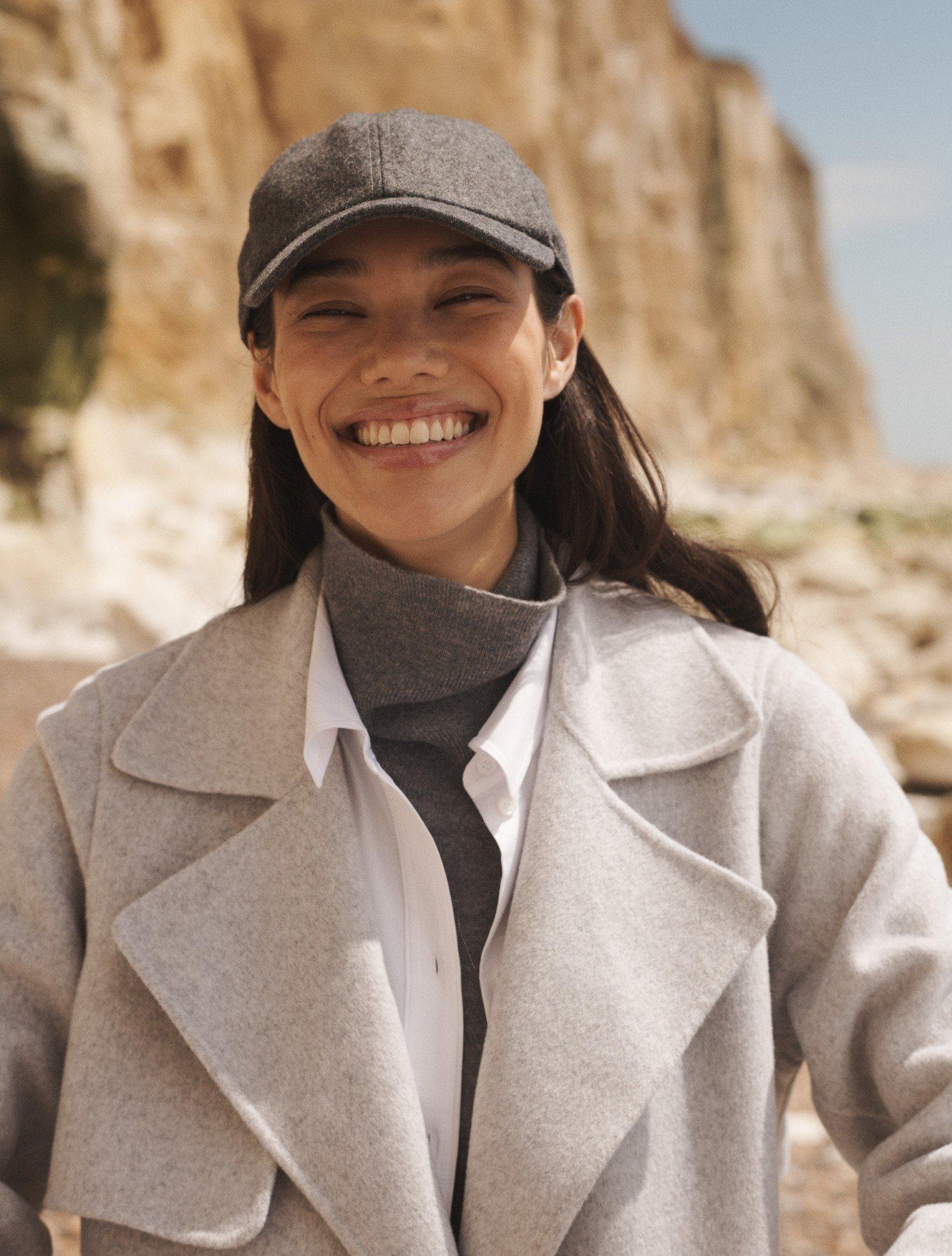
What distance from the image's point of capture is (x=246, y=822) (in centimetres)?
122

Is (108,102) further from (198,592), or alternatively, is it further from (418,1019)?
(418,1019)

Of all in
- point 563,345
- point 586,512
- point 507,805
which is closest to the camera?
point 507,805

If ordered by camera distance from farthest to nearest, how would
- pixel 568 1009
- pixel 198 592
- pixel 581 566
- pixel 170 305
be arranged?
1. pixel 170 305
2. pixel 198 592
3. pixel 581 566
4. pixel 568 1009

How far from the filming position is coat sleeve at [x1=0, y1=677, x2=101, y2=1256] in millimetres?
1127

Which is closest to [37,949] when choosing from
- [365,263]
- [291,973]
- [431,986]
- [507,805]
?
[291,973]

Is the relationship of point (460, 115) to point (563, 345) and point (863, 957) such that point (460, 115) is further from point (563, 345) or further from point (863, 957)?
point (863, 957)

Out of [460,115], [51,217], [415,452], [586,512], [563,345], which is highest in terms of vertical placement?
[460,115]

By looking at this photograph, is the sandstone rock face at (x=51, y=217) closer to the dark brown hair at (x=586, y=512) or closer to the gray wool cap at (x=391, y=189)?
the dark brown hair at (x=586, y=512)

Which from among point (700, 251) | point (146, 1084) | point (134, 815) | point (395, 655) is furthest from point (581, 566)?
point (700, 251)

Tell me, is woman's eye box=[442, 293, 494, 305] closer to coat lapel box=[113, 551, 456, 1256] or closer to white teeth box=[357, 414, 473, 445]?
white teeth box=[357, 414, 473, 445]

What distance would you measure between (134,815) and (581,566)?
62cm

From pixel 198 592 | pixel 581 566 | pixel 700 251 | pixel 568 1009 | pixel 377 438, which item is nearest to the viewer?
pixel 568 1009

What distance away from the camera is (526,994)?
1.08 m

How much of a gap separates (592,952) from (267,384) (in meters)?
0.75
